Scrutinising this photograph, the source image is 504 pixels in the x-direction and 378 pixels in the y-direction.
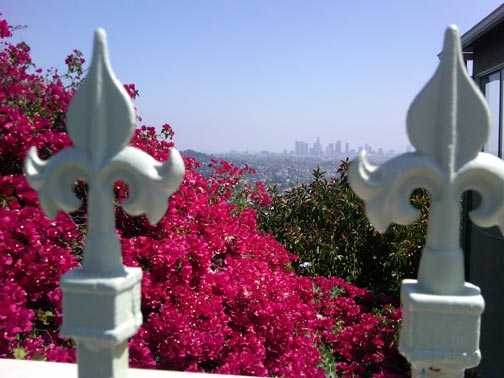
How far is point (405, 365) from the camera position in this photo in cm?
348

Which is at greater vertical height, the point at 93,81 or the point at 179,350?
the point at 93,81

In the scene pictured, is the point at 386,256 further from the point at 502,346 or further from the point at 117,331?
the point at 117,331

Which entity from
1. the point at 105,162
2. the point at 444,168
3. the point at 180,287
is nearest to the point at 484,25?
the point at 180,287

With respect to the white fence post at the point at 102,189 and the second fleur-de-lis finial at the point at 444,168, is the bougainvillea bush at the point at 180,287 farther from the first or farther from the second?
the second fleur-de-lis finial at the point at 444,168

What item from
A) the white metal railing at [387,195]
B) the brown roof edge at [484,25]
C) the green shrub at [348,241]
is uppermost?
the brown roof edge at [484,25]

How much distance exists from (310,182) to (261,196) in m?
1.36

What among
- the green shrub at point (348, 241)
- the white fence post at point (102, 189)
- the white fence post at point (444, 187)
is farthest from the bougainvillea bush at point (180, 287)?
the white fence post at point (444, 187)

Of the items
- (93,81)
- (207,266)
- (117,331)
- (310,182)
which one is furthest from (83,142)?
(310,182)

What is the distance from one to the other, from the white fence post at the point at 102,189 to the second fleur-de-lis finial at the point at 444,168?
56 cm

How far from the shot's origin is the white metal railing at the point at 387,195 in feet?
4.15

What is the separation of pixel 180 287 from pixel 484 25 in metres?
3.76

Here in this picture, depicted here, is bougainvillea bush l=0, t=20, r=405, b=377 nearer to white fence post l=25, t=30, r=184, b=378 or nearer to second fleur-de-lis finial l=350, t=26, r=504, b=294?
white fence post l=25, t=30, r=184, b=378

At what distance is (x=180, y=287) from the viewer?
3031 millimetres

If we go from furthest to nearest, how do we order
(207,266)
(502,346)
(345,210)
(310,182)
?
(310,182) < (345,210) < (502,346) < (207,266)
